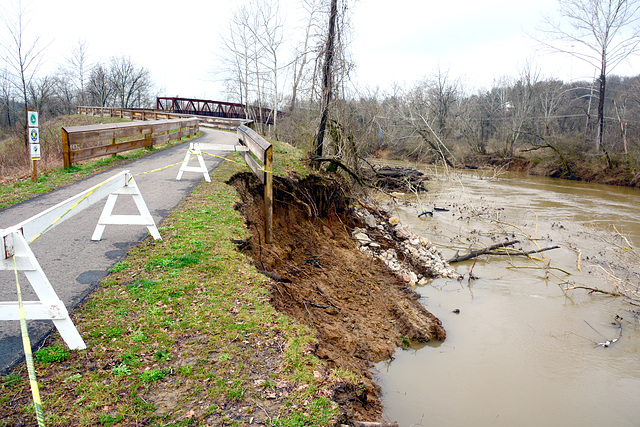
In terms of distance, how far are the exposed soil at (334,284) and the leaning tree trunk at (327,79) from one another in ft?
6.54

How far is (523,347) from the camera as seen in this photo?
22.0ft

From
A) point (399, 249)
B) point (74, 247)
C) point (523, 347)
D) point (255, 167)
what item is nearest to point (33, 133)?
point (74, 247)

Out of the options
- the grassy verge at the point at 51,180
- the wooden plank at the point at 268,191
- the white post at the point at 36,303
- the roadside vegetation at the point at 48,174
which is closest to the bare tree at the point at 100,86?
the roadside vegetation at the point at 48,174

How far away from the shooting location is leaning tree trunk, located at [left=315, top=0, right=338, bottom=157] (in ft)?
40.7

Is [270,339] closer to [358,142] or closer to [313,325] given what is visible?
[313,325]

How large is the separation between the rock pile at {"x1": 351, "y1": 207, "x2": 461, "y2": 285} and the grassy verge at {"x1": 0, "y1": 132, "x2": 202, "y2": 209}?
7147 millimetres

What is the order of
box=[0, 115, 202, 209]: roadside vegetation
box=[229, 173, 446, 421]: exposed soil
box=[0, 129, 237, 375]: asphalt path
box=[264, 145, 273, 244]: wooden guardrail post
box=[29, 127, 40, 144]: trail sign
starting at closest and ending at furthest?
box=[0, 129, 237, 375]: asphalt path < box=[229, 173, 446, 421]: exposed soil < box=[264, 145, 273, 244]: wooden guardrail post < box=[0, 115, 202, 209]: roadside vegetation < box=[29, 127, 40, 144]: trail sign

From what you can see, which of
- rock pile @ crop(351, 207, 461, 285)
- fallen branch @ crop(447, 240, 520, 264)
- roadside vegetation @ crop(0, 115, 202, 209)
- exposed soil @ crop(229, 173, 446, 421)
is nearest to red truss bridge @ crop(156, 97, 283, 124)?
roadside vegetation @ crop(0, 115, 202, 209)

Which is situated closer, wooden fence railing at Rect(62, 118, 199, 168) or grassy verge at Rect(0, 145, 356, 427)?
grassy verge at Rect(0, 145, 356, 427)

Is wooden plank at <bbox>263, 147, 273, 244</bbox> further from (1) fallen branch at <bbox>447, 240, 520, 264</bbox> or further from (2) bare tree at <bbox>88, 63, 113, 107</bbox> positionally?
(2) bare tree at <bbox>88, 63, 113, 107</bbox>

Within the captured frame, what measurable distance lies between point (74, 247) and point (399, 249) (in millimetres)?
7365

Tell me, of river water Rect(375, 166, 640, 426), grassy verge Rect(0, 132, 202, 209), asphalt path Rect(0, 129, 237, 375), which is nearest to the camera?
asphalt path Rect(0, 129, 237, 375)

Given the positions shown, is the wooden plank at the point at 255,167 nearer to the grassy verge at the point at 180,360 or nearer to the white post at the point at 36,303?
the grassy verge at the point at 180,360

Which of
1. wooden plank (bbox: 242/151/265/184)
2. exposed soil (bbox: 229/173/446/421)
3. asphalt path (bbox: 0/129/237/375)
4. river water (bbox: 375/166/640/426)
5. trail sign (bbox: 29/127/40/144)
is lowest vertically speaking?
river water (bbox: 375/166/640/426)
